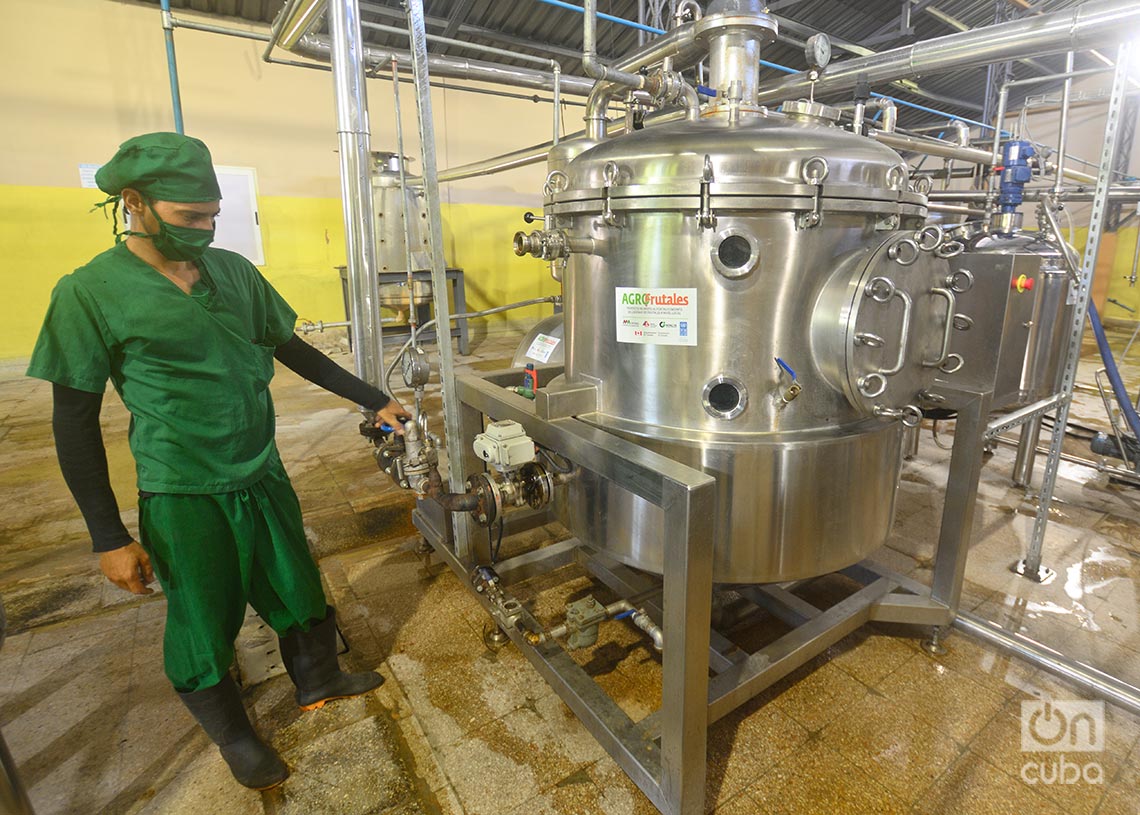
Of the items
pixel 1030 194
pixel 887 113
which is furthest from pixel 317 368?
pixel 1030 194

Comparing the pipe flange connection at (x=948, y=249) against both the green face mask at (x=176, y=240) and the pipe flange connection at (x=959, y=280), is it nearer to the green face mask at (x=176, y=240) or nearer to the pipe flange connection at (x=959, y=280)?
the pipe flange connection at (x=959, y=280)

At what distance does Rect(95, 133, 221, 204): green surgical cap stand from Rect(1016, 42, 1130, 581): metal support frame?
1.93m

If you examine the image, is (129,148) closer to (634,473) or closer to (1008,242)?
(634,473)

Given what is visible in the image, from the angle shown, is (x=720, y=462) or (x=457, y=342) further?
(x=457, y=342)

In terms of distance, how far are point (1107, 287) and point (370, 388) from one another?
9018 millimetres

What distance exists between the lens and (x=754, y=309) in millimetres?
1069

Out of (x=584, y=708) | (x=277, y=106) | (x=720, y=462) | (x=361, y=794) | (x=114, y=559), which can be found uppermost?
(x=277, y=106)

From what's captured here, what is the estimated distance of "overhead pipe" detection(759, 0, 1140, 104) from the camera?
1328 millimetres

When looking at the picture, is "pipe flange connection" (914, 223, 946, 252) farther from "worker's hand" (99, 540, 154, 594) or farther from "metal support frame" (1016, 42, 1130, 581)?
"worker's hand" (99, 540, 154, 594)

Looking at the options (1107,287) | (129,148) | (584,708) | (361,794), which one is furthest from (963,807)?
(1107,287)

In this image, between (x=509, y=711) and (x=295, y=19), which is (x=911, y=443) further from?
(x=295, y=19)

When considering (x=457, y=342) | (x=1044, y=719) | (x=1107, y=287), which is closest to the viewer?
(x=1044, y=719)

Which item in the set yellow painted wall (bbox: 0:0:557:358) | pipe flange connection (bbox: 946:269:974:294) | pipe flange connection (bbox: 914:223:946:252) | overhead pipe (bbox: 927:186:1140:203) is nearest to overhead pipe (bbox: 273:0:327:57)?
pipe flange connection (bbox: 914:223:946:252)

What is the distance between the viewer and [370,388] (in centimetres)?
144
